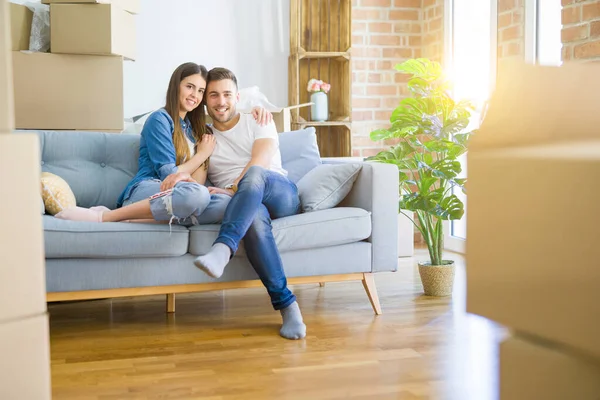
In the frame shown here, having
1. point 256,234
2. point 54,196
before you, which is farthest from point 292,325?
point 54,196

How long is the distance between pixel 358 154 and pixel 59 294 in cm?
285

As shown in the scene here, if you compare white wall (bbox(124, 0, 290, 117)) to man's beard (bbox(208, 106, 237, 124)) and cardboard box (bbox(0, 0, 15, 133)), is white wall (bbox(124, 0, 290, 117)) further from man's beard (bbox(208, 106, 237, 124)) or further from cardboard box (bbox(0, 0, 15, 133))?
cardboard box (bbox(0, 0, 15, 133))

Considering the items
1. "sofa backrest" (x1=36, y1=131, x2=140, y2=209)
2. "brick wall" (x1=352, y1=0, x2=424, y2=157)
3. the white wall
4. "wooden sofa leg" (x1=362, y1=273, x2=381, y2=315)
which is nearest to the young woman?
"sofa backrest" (x1=36, y1=131, x2=140, y2=209)

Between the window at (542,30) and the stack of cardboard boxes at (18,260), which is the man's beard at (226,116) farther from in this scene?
the stack of cardboard boxes at (18,260)

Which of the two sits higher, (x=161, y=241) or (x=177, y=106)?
(x=177, y=106)

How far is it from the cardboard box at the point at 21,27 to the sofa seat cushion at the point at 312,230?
4.87ft

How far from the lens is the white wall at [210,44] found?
4633mm

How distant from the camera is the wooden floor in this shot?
203cm

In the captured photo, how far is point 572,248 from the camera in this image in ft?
1.92

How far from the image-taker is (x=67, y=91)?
3.49 meters

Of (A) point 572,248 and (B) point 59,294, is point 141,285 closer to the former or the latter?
(B) point 59,294

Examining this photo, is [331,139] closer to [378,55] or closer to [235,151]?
[378,55]

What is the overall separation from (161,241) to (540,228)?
2155 mm

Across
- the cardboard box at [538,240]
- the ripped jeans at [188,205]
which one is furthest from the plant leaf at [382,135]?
the cardboard box at [538,240]
